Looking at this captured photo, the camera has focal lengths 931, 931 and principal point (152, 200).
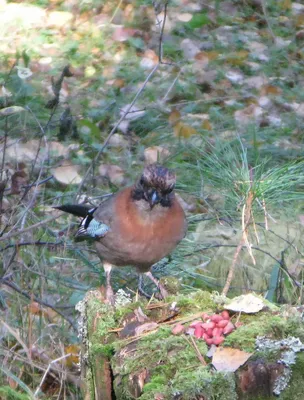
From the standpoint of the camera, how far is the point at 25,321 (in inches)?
183

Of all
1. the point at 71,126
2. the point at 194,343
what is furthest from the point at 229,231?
the point at 194,343

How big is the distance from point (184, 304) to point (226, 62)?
6416mm

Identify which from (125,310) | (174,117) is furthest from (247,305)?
(174,117)

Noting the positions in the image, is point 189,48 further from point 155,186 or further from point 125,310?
point 125,310

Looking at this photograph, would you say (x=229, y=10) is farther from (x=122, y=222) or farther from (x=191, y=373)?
(x=191, y=373)

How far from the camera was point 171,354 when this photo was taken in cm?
288

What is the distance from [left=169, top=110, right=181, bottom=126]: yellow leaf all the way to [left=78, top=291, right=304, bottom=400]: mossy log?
14.7ft

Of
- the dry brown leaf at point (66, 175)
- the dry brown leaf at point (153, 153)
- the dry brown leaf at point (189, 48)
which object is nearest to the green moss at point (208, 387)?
the dry brown leaf at point (66, 175)

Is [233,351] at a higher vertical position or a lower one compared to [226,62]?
higher

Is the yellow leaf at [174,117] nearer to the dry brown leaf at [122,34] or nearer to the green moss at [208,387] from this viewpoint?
the dry brown leaf at [122,34]

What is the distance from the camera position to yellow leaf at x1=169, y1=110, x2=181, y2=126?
25.8 ft

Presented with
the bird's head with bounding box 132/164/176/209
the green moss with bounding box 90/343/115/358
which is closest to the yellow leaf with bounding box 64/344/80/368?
the bird's head with bounding box 132/164/176/209

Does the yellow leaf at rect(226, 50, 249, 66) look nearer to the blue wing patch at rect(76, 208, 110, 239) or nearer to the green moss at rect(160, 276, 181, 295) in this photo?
the blue wing patch at rect(76, 208, 110, 239)

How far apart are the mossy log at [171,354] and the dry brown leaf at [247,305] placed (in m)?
0.02
